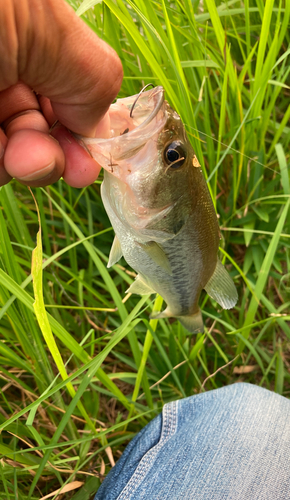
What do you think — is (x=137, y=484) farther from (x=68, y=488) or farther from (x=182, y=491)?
(x=68, y=488)

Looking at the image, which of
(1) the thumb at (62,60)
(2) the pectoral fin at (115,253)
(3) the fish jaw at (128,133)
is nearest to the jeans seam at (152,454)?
(2) the pectoral fin at (115,253)

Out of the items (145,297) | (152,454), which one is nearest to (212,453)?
(152,454)

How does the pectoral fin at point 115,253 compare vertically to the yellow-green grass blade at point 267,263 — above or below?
above

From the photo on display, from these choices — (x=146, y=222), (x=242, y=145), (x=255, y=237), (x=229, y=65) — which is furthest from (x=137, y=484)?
(x=229, y=65)

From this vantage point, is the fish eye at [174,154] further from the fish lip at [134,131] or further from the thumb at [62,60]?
the thumb at [62,60]

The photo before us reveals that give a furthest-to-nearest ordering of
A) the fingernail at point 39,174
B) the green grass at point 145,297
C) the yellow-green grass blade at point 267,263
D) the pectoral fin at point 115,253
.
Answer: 1. the yellow-green grass blade at point 267,263
2. the green grass at point 145,297
3. the pectoral fin at point 115,253
4. the fingernail at point 39,174

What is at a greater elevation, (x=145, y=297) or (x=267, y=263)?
(x=145, y=297)

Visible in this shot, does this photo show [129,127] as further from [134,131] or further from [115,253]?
[115,253]
